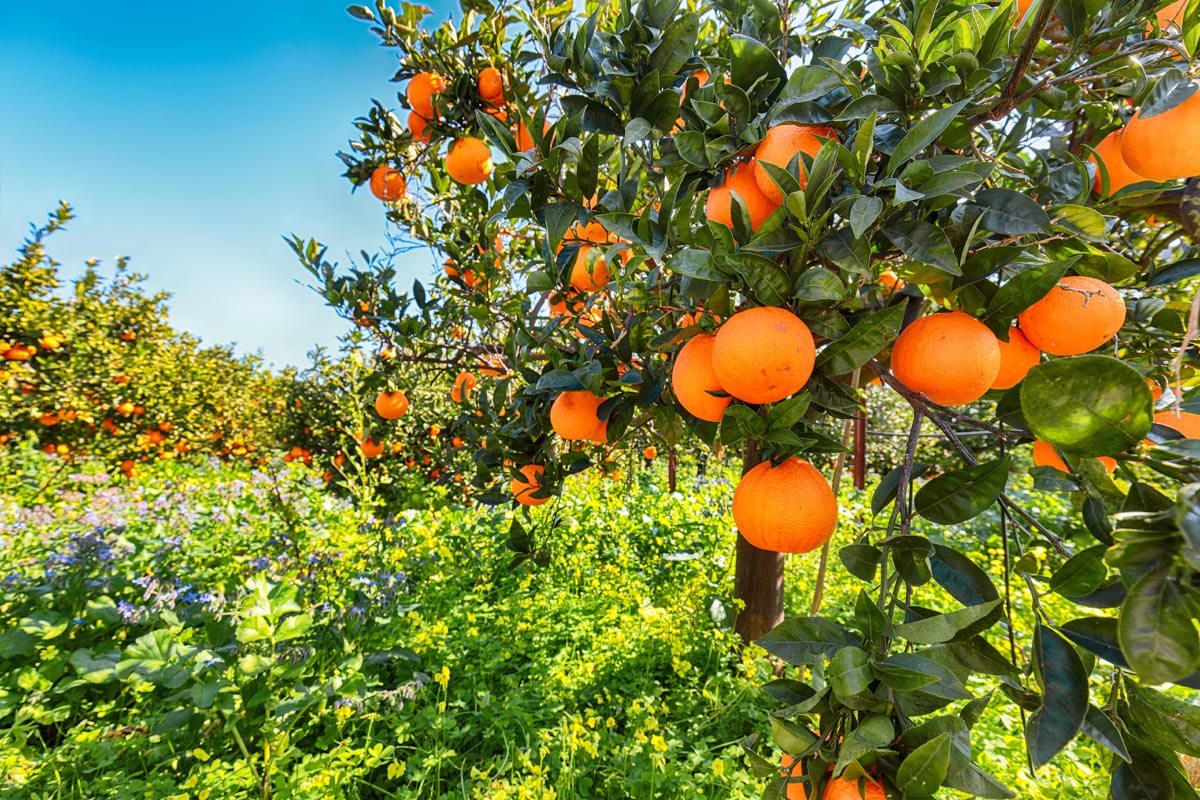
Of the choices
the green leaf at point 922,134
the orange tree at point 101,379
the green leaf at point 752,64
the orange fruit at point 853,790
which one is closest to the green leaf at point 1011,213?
the green leaf at point 922,134

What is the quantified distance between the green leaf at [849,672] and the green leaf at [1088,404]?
0.85ft

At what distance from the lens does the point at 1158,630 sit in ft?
1.19

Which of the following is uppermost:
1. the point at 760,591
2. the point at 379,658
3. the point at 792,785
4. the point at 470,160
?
the point at 470,160

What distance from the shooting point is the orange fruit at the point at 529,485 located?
1.13 meters

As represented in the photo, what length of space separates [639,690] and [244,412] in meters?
7.24

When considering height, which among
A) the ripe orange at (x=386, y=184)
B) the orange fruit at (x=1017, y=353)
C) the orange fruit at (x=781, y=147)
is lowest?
the orange fruit at (x=1017, y=353)

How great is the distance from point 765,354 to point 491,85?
1206 millimetres

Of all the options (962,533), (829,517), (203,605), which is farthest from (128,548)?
(962,533)

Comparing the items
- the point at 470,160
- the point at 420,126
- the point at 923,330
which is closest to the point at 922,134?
the point at 923,330

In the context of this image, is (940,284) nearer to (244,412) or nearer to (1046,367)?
(1046,367)

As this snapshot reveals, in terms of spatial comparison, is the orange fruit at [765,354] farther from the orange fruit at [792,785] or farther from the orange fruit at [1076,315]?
the orange fruit at [792,785]

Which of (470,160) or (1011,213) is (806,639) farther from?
(470,160)

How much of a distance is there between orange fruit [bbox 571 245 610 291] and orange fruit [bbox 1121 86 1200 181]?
29.2 inches

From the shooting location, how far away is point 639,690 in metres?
2.10
